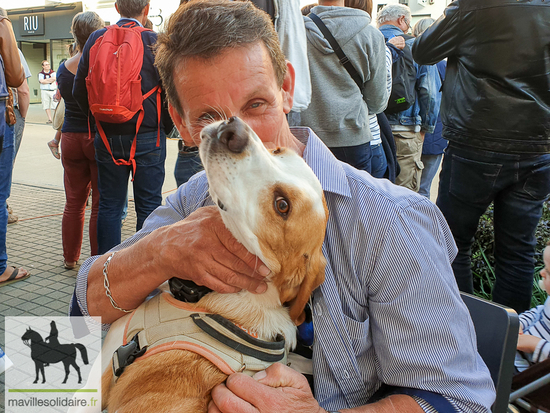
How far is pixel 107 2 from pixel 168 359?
82.6 ft

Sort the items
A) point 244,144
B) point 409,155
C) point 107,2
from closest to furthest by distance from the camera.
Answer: point 244,144 < point 409,155 < point 107,2

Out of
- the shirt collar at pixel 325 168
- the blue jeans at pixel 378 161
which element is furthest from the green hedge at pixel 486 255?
the shirt collar at pixel 325 168

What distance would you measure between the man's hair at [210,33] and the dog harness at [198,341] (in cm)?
80

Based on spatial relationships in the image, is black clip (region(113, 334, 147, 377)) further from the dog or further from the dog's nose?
the dog's nose

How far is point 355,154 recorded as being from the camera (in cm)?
373

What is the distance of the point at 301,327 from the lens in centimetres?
175

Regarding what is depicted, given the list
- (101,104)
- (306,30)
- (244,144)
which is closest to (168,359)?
(244,144)

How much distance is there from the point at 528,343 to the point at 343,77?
2274 mm

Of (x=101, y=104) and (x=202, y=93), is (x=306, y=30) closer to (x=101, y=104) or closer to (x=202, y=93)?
(x=101, y=104)

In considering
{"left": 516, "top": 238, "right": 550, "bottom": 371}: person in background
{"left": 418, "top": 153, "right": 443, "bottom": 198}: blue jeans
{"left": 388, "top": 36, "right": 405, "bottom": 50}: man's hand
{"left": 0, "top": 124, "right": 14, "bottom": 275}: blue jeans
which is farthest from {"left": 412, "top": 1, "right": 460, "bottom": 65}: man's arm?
{"left": 0, "top": 124, "right": 14, "bottom": 275}: blue jeans

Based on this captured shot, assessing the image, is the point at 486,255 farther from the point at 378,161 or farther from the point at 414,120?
the point at 414,120

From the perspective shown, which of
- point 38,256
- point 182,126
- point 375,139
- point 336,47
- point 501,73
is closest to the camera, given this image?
point 182,126

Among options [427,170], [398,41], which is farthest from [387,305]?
[427,170]

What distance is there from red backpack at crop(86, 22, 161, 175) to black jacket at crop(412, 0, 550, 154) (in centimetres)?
236
